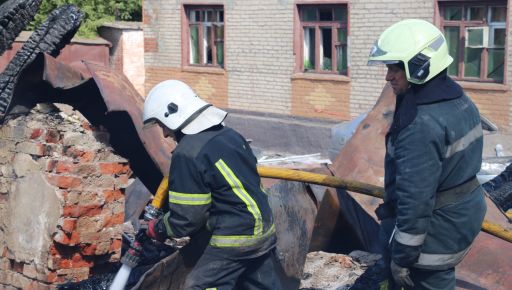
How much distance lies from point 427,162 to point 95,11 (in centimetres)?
1706

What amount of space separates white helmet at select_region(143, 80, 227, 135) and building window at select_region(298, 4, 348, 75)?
11.8m

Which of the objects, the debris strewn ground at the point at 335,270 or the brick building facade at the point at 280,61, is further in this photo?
the brick building facade at the point at 280,61

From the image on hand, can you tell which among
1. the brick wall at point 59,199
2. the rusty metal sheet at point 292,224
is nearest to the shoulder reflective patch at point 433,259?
the rusty metal sheet at point 292,224

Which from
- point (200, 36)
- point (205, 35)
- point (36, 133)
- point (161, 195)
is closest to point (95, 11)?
point (200, 36)

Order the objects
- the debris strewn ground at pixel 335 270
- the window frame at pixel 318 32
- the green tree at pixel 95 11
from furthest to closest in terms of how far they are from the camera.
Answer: the green tree at pixel 95 11
the window frame at pixel 318 32
the debris strewn ground at pixel 335 270

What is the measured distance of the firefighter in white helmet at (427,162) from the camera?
3766 millimetres

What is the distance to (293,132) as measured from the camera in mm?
14039

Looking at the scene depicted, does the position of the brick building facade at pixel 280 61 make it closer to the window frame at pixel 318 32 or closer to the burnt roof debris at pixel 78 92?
the window frame at pixel 318 32

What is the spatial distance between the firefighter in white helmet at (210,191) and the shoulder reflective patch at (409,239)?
0.79m

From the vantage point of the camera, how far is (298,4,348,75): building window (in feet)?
52.4

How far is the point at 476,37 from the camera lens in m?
14.0

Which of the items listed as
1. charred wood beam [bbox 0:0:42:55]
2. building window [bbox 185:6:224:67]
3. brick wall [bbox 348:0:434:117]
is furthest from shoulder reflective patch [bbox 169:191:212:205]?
building window [bbox 185:6:224:67]

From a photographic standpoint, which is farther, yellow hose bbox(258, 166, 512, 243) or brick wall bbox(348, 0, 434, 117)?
brick wall bbox(348, 0, 434, 117)

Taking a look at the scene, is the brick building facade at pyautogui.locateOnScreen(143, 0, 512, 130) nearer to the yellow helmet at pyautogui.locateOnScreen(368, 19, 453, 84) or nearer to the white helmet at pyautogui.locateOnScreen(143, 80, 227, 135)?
the yellow helmet at pyautogui.locateOnScreen(368, 19, 453, 84)
